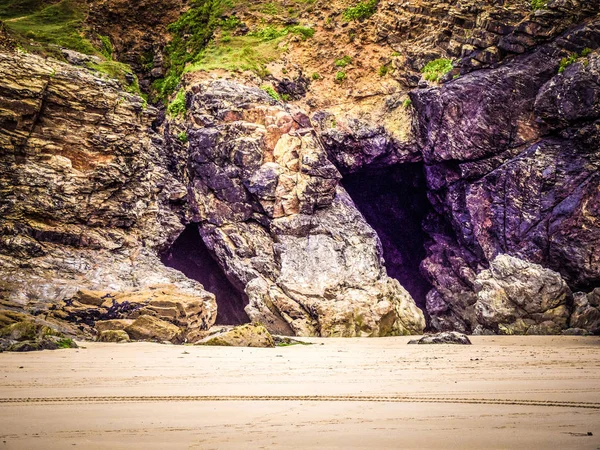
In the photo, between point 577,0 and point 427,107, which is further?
point 427,107

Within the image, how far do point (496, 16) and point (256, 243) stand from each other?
13.1 m

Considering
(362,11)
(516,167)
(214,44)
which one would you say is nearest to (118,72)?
(214,44)

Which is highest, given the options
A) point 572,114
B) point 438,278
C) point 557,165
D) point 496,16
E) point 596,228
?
point 496,16

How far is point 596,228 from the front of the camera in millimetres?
20938

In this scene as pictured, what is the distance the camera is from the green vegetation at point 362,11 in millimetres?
29594

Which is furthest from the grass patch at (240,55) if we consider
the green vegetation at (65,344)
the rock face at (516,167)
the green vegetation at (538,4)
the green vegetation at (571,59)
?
the green vegetation at (65,344)

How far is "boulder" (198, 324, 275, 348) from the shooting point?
13492 millimetres

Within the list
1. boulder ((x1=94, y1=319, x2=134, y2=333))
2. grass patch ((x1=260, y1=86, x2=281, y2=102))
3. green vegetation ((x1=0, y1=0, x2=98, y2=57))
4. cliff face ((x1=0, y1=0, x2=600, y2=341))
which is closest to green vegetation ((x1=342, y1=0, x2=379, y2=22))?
cliff face ((x1=0, y1=0, x2=600, y2=341))

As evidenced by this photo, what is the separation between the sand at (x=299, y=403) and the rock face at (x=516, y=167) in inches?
509

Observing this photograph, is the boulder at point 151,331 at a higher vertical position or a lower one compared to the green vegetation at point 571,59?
lower

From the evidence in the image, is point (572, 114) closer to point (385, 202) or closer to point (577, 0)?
point (577, 0)

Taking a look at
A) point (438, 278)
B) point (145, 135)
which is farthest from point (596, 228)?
point (145, 135)

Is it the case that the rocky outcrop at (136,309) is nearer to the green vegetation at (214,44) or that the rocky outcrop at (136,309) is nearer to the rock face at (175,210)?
the rock face at (175,210)

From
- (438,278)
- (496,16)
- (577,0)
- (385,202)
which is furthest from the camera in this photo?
(385,202)
